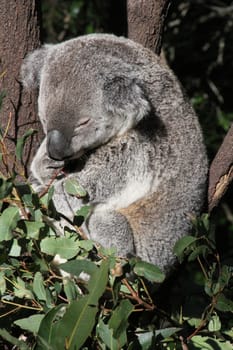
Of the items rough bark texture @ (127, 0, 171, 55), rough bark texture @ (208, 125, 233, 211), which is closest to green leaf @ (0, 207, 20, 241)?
rough bark texture @ (208, 125, 233, 211)

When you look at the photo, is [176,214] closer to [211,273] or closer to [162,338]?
[211,273]

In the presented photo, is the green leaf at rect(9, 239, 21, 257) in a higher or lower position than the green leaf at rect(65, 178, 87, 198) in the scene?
lower

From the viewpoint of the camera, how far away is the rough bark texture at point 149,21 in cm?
357

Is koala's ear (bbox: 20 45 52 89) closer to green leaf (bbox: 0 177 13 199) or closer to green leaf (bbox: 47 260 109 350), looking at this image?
green leaf (bbox: 0 177 13 199)

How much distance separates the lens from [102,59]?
3125mm

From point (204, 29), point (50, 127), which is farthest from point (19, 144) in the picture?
point (204, 29)

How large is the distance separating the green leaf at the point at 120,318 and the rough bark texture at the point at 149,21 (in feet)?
6.30

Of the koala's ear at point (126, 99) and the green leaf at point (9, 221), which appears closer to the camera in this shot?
the green leaf at point (9, 221)

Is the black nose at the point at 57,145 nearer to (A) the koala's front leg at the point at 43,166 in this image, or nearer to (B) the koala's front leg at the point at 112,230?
(A) the koala's front leg at the point at 43,166

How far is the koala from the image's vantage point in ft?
10.0

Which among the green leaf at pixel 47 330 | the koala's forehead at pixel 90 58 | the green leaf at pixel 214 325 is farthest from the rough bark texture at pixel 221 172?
the green leaf at pixel 47 330

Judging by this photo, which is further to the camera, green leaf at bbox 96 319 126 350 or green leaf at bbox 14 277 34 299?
green leaf at bbox 14 277 34 299

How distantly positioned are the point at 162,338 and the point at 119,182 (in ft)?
3.61

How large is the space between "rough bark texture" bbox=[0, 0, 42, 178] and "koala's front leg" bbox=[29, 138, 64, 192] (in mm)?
144
